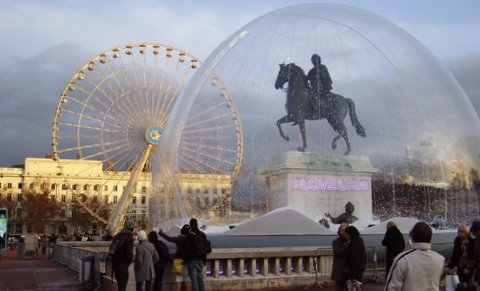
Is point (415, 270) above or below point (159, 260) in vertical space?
above

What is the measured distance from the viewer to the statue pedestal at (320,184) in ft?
50.4

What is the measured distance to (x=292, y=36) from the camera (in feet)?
51.7

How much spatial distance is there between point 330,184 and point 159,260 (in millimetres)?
7415

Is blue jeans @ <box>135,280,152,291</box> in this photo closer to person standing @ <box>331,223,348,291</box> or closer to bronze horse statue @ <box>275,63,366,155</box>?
person standing @ <box>331,223,348,291</box>

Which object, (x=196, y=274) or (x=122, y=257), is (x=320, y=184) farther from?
(x=122, y=257)

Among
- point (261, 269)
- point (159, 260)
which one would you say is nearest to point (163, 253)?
point (159, 260)

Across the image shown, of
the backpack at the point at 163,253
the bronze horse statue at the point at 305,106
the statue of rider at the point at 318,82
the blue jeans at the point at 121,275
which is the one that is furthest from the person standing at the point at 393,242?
the statue of rider at the point at 318,82

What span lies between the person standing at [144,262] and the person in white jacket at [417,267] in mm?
5318

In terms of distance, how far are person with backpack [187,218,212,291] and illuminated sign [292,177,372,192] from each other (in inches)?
284

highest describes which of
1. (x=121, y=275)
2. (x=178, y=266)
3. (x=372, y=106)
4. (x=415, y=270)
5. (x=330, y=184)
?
(x=372, y=106)

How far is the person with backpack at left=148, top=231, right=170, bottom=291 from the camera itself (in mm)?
9086

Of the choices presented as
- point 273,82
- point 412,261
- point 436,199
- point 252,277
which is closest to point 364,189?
point 436,199

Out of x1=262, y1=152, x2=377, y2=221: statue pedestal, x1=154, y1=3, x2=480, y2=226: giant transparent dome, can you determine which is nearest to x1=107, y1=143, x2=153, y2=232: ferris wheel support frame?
x1=154, y1=3, x2=480, y2=226: giant transparent dome

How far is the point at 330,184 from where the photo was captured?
15.5 meters
